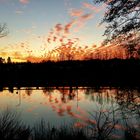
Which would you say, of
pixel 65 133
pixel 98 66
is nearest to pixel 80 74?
pixel 98 66

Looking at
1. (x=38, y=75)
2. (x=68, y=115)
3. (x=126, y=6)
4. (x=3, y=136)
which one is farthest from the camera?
(x=38, y=75)

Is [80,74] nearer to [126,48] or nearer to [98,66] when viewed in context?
[98,66]

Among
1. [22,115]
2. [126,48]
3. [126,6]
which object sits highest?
[126,6]

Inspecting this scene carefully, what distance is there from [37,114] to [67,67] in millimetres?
89517

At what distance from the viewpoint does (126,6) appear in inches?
821

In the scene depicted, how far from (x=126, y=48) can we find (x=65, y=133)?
947cm

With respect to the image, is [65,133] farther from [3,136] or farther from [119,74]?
[119,74]

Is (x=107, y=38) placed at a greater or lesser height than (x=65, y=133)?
greater

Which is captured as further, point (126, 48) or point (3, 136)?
point (126, 48)

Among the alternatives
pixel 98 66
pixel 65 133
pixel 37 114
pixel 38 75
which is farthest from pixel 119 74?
pixel 65 133

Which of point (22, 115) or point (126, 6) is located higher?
point (126, 6)

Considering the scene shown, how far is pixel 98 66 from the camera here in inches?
4124

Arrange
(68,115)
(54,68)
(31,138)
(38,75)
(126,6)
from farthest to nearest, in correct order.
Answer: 1. (54,68)
2. (38,75)
3. (68,115)
4. (126,6)
5. (31,138)

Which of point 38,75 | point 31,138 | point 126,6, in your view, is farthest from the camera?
point 38,75
